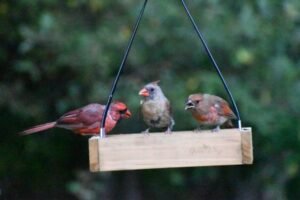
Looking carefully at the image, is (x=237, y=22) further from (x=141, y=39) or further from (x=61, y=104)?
(x=61, y=104)

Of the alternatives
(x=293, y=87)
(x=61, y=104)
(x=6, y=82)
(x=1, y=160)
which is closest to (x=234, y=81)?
(x=293, y=87)

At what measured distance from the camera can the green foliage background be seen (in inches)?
247

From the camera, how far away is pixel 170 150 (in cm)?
370

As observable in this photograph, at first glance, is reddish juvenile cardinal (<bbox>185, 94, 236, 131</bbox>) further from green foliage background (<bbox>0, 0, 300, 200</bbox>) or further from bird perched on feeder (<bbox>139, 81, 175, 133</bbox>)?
green foliage background (<bbox>0, 0, 300, 200</bbox>)

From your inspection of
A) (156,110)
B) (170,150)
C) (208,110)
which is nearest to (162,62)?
(208,110)

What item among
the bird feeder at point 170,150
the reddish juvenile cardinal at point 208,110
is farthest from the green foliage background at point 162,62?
the bird feeder at point 170,150

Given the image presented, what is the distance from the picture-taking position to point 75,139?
7367 millimetres

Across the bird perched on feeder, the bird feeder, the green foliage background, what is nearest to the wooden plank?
the bird feeder

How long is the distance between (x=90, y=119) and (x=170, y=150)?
1.60ft

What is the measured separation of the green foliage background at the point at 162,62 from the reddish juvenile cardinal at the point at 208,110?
1984 mm

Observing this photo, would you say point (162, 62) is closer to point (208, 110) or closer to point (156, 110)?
point (208, 110)

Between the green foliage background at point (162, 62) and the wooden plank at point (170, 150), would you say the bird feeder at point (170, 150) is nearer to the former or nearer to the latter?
the wooden plank at point (170, 150)

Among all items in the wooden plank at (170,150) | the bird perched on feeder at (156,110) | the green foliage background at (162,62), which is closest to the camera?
the wooden plank at (170,150)

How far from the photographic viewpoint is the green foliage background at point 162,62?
6.27 m
